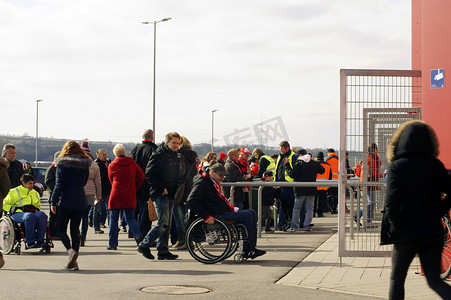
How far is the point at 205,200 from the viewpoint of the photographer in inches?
415

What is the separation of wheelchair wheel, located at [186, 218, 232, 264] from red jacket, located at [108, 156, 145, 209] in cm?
210

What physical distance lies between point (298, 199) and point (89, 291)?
8.44 metres

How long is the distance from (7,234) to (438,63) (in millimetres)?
6835

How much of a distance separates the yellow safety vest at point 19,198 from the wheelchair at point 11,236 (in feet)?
0.72

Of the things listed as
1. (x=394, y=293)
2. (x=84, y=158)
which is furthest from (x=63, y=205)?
(x=394, y=293)

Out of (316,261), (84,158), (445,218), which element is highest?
(84,158)

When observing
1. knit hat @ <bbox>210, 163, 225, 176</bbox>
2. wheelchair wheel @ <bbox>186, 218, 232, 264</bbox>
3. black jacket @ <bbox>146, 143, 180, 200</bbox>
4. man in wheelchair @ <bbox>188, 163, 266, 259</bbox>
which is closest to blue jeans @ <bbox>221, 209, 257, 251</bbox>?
man in wheelchair @ <bbox>188, 163, 266, 259</bbox>

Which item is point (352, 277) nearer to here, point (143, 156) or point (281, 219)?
point (143, 156)

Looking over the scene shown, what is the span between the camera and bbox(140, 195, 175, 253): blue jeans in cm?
1089

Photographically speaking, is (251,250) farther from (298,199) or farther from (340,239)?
(298,199)

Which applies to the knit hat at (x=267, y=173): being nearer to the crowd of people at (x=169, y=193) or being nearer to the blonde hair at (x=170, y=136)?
the crowd of people at (x=169, y=193)

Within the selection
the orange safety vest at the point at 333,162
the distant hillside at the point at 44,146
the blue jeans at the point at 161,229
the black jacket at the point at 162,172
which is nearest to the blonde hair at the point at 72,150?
the black jacket at the point at 162,172

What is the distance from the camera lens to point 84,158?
10117 mm

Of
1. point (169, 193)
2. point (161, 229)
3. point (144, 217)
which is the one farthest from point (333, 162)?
point (161, 229)
